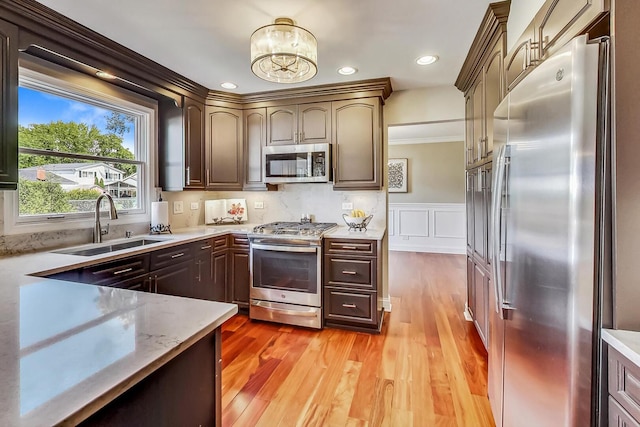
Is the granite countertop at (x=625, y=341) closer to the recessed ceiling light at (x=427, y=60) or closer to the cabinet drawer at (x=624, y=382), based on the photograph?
Answer: the cabinet drawer at (x=624, y=382)

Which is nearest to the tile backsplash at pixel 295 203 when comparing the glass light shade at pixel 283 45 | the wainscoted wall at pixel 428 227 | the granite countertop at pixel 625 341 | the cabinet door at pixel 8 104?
the cabinet door at pixel 8 104

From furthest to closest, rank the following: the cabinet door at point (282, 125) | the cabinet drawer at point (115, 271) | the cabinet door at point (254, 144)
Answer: the cabinet door at point (254, 144) → the cabinet door at point (282, 125) → the cabinet drawer at point (115, 271)

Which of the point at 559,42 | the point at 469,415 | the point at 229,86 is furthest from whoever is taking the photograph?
the point at 229,86

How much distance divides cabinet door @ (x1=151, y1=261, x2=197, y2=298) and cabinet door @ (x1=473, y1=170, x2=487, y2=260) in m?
2.46

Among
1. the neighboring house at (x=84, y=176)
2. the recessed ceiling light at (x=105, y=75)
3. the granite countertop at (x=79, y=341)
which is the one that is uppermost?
the recessed ceiling light at (x=105, y=75)

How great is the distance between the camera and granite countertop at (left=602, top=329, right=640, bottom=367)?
78 cm

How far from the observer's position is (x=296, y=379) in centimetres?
209

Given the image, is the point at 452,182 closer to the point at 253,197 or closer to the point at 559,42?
the point at 253,197

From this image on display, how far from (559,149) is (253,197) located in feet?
10.8

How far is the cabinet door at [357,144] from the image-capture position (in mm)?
3074

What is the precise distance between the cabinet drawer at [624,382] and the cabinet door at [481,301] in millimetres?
1375

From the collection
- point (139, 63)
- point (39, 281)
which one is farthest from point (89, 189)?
point (39, 281)

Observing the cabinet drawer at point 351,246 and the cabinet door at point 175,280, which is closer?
the cabinet door at point 175,280

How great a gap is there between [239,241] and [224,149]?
110cm
